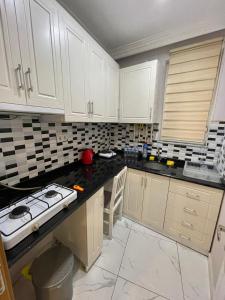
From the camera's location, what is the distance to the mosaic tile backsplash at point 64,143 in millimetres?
1036

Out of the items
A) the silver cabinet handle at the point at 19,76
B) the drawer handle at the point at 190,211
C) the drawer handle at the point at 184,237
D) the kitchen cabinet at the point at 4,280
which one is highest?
the silver cabinet handle at the point at 19,76

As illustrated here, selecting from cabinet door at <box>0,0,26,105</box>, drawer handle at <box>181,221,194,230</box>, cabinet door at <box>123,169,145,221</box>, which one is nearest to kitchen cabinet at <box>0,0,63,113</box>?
cabinet door at <box>0,0,26,105</box>

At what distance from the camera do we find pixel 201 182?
131 cm

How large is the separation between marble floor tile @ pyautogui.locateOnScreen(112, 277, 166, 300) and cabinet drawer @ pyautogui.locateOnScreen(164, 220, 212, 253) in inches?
25.0

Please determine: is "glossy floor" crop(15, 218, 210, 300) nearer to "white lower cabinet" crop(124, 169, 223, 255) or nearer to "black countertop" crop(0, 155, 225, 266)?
"white lower cabinet" crop(124, 169, 223, 255)

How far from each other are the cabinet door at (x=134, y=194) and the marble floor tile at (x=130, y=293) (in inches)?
28.7

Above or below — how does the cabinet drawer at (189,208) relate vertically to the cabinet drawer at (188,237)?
above

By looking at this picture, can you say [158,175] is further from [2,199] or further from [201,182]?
[2,199]

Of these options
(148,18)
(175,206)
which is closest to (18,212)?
(175,206)

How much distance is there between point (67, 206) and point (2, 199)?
1.57 ft

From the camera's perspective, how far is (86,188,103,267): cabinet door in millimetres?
1091

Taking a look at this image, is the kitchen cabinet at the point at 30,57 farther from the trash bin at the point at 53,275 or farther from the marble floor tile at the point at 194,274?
the marble floor tile at the point at 194,274

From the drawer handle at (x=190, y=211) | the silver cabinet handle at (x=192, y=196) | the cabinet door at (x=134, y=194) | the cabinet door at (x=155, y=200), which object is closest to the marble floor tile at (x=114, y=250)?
the cabinet door at (x=134, y=194)

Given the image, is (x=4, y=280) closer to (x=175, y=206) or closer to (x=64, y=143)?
(x=64, y=143)
